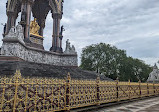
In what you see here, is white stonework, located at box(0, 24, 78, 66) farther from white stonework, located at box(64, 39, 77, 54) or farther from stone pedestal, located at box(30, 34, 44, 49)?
stone pedestal, located at box(30, 34, 44, 49)

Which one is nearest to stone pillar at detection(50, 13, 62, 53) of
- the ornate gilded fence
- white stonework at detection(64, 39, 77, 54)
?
white stonework at detection(64, 39, 77, 54)

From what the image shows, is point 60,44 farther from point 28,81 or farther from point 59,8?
Answer: point 28,81

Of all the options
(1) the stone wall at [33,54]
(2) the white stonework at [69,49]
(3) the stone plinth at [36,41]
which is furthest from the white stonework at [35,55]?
(3) the stone plinth at [36,41]

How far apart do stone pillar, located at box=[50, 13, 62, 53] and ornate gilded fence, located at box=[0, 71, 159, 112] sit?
43.5 feet

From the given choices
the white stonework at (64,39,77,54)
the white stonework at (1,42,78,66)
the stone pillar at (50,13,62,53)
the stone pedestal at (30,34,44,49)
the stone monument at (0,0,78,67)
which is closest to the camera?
the white stonework at (1,42,78,66)

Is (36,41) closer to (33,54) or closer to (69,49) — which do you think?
(33,54)

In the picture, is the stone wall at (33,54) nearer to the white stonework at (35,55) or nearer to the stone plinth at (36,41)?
the white stonework at (35,55)

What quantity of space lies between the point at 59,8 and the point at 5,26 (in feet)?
28.5

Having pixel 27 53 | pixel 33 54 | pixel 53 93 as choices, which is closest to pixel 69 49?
pixel 33 54

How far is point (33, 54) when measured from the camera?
16.7 metres

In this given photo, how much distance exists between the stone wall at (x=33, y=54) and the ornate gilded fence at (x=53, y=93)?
7796mm

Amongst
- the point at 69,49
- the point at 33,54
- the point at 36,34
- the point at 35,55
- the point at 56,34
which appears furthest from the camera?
the point at 56,34

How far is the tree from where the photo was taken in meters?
36.6

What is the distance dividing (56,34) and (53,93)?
16.7 metres
